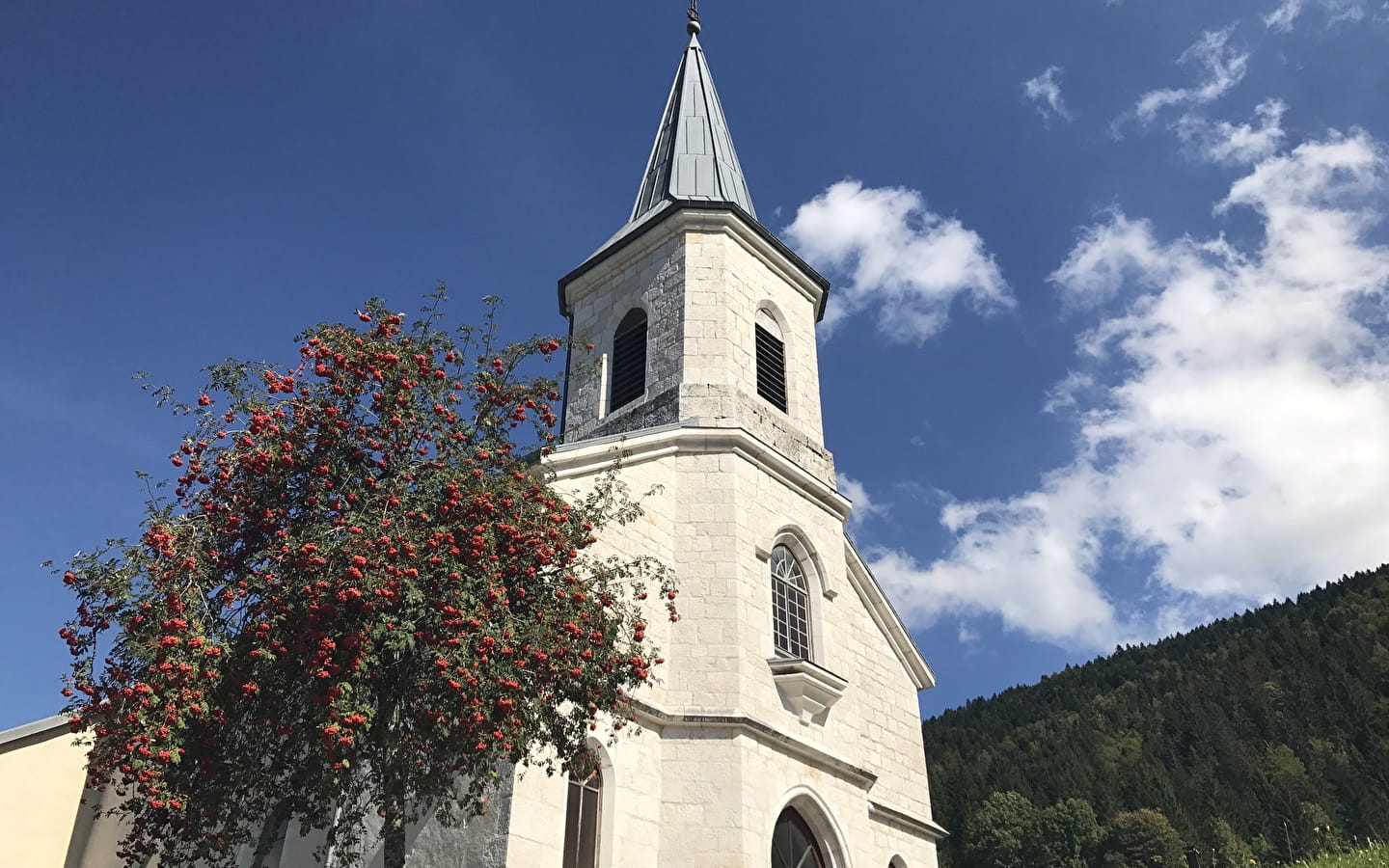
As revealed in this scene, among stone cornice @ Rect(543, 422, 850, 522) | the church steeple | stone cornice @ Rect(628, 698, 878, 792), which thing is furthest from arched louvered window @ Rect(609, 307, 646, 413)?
stone cornice @ Rect(628, 698, 878, 792)

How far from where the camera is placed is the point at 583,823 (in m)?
10.9

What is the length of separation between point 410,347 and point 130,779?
4.06m

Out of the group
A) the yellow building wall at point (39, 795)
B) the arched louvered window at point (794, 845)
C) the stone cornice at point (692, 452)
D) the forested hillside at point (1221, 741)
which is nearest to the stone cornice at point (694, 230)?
the stone cornice at point (692, 452)

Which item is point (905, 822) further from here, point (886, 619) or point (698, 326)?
point (698, 326)

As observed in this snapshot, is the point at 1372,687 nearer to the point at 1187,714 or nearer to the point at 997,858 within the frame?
the point at 1187,714

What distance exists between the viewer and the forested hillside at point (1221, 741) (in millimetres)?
61469

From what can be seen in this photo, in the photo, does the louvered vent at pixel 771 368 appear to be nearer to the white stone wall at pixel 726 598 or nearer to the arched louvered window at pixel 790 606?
the white stone wall at pixel 726 598

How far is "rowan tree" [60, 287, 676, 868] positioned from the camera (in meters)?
7.25

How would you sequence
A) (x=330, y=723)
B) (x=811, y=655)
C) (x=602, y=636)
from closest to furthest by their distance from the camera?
(x=330, y=723), (x=602, y=636), (x=811, y=655)

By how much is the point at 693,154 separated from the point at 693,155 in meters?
0.04

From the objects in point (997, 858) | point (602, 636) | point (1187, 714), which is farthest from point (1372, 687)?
point (602, 636)

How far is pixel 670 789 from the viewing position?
37.8 ft

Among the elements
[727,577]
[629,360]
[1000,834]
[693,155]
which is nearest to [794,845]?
[727,577]

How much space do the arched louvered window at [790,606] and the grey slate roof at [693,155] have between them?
6.56 meters
